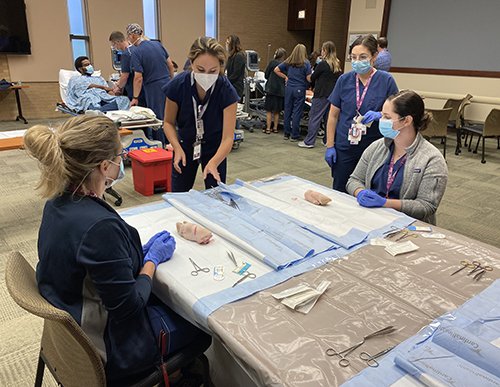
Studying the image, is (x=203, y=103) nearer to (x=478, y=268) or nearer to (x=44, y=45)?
Result: (x=478, y=268)

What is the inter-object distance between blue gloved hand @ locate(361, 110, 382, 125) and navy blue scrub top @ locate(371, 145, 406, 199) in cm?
36

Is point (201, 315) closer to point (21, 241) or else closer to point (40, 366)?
point (40, 366)

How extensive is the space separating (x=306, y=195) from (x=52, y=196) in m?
1.12

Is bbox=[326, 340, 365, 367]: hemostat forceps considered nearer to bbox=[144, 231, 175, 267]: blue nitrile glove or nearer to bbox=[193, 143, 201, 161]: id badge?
bbox=[144, 231, 175, 267]: blue nitrile glove

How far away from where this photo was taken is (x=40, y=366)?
1.23 m

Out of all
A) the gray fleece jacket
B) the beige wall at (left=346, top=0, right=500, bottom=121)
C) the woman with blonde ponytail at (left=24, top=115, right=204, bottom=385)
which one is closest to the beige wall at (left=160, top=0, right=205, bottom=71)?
the beige wall at (left=346, top=0, right=500, bottom=121)

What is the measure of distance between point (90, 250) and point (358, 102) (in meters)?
2.04

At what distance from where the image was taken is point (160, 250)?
1232 millimetres

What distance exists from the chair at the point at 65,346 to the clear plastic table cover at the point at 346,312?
259mm

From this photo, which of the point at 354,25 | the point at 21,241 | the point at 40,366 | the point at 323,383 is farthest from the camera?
the point at 354,25

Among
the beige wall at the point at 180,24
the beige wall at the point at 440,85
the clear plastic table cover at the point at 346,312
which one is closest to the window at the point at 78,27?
the beige wall at the point at 180,24

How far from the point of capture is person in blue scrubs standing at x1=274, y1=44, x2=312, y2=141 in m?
5.55

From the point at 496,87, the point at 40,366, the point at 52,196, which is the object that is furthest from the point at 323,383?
the point at 496,87

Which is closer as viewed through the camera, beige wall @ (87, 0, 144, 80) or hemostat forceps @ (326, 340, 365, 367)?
hemostat forceps @ (326, 340, 365, 367)
